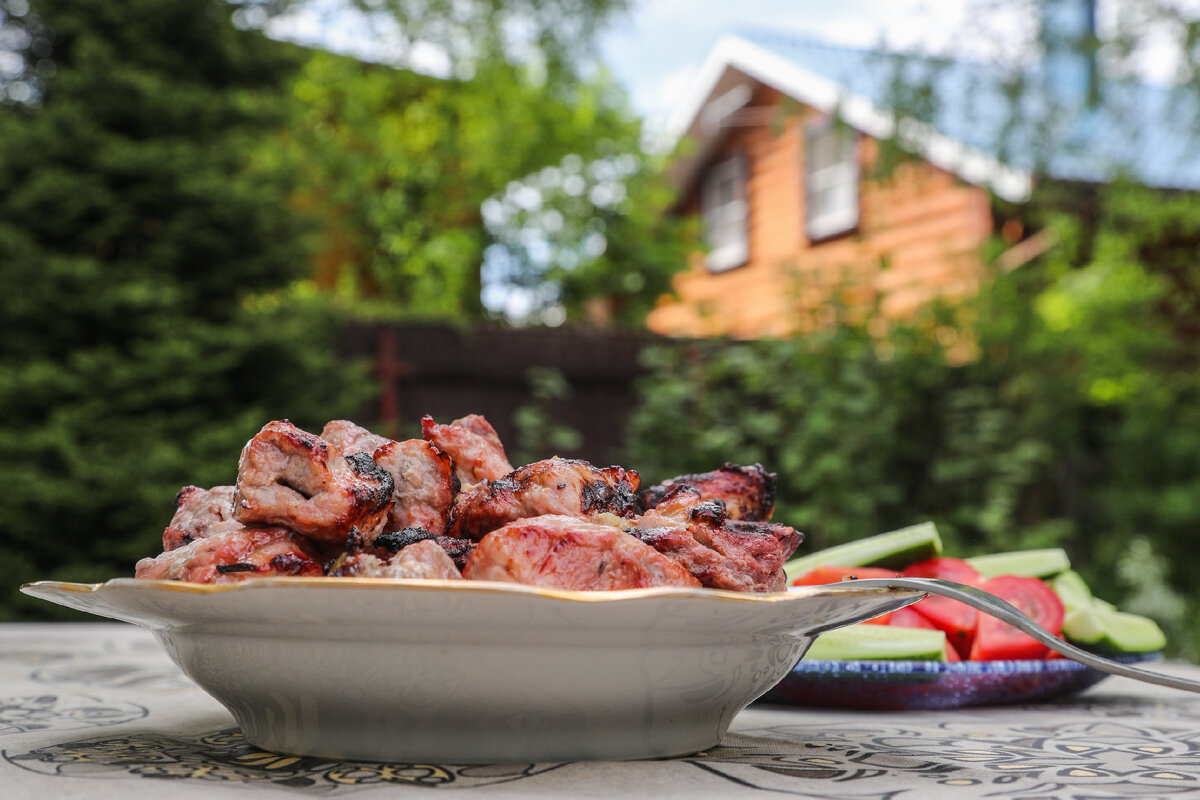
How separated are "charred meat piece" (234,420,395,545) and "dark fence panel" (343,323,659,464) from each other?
18.5ft

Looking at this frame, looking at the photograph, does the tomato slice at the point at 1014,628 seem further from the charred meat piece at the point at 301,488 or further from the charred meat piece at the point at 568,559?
the charred meat piece at the point at 301,488

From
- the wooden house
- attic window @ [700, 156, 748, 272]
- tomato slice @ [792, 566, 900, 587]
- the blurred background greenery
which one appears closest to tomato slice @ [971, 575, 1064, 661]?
tomato slice @ [792, 566, 900, 587]

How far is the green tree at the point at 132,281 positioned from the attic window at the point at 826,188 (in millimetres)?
6418

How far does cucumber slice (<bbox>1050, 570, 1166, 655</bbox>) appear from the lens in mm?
1465

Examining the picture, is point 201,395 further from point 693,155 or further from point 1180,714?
point 693,155

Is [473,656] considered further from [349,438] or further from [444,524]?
[349,438]

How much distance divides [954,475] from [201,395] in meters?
3.98

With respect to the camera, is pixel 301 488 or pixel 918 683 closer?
pixel 301 488

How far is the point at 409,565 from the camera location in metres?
0.85

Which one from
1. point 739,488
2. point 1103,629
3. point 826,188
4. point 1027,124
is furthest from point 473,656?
point 826,188

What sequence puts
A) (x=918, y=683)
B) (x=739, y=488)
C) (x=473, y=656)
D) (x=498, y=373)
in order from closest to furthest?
1. (x=473, y=656)
2. (x=739, y=488)
3. (x=918, y=683)
4. (x=498, y=373)

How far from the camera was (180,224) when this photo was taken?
515cm

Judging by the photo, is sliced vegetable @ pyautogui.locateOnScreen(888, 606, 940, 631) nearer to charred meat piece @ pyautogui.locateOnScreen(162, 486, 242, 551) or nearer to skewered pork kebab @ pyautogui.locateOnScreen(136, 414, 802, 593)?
skewered pork kebab @ pyautogui.locateOnScreen(136, 414, 802, 593)

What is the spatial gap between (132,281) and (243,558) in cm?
456
